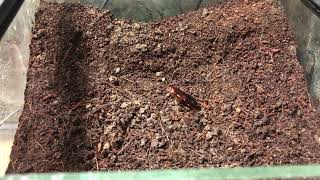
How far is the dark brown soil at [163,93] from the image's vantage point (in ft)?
5.48

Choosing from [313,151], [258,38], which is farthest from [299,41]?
[313,151]

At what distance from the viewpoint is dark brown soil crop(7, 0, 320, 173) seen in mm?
1669

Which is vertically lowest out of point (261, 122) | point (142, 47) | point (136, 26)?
point (261, 122)

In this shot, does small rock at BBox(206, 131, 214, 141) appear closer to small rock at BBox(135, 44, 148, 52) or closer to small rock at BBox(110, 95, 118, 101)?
small rock at BBox(110, 95, 118, 101)

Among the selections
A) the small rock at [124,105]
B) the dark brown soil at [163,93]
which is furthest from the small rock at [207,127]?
the small rock at [124,105]

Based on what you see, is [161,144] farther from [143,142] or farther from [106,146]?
[106,146]

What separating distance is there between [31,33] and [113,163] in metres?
0.66

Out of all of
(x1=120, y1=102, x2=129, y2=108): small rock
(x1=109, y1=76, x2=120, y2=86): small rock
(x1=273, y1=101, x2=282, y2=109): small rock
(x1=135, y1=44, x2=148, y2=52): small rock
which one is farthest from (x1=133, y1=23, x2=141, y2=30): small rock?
(x1=273, y1=101, x2=282, y2=109): small rock

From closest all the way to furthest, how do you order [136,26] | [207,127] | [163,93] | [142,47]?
[207,127], [163,93], [142,47], [136,26]

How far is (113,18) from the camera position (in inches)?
85.7

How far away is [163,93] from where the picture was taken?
1891mm

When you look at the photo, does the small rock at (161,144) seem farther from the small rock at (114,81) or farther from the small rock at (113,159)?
the small rock at (114,81)

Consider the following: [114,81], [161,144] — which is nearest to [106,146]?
[161,144]

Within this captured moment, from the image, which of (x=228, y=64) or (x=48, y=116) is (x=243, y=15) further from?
(x=48, y=116)
